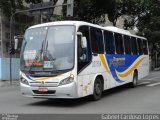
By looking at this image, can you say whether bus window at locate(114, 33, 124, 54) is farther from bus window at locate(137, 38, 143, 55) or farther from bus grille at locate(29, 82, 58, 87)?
bus grille at locate(29, 82, 58, 87)

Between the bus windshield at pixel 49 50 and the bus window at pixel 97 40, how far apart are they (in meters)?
1.49

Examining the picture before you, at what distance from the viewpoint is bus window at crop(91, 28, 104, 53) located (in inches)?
548

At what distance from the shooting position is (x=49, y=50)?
12578 mm

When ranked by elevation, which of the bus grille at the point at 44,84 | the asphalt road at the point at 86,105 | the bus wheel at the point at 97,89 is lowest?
the asphalt road at the point at 86,105

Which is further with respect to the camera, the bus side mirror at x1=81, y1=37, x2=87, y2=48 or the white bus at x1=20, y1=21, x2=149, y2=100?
the bus side mirror at x1=81, y1=37, x2=87, y2=48

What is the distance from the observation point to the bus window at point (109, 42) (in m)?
15.4

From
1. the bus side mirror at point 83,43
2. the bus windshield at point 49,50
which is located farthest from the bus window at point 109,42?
the bus windshield at point 49,50

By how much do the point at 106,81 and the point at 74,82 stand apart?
3305 mm

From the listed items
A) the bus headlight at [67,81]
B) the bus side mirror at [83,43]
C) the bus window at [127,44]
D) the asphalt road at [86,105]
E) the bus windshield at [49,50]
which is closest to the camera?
the asphalt road at [86,105]

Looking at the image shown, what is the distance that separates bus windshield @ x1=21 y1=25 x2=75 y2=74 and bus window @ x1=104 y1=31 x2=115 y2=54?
2.98m

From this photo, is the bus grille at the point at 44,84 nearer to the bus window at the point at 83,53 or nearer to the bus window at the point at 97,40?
the bus window at the point at 83,53

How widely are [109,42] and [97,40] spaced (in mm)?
1506

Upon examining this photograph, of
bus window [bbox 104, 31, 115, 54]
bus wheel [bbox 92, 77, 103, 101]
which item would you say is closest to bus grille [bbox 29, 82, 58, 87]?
bus wheel [bbox 92, 77, 103, 101]

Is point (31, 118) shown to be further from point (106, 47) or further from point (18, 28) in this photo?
point (18, 28)
